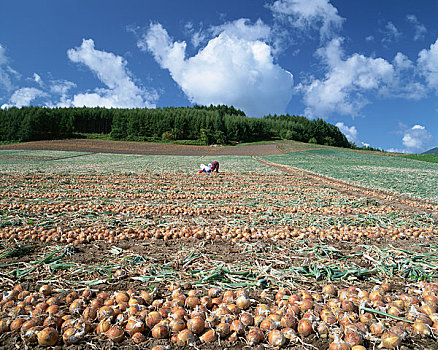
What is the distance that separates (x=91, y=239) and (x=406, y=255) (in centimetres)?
494

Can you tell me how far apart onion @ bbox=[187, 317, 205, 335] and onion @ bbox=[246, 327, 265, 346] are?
388 millimetres

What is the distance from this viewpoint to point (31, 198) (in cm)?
693

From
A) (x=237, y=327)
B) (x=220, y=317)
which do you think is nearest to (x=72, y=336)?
(x=220, y=317)

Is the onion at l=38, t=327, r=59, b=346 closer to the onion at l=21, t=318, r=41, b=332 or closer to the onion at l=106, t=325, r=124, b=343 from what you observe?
the onion at l=21, t=318, r=41, b=332

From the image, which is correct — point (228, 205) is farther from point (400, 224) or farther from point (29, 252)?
point (29, 252)

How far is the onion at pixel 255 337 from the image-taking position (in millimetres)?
1809

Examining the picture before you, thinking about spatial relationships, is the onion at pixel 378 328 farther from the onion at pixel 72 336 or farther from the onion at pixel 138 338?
the onion at pixel 72 336

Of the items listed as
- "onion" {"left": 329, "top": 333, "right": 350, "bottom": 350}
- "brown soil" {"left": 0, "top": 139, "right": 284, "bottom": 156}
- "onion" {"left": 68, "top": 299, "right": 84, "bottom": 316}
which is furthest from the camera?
"brown soil" {"left": 0, "top": 139, "right": 284, "bottom": 156}

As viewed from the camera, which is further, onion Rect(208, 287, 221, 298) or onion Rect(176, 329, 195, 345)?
onion Rect(208, 287, 221, 298)

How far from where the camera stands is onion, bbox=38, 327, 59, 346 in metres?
1.79

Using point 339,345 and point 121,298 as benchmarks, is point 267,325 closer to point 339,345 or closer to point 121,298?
point 339,345

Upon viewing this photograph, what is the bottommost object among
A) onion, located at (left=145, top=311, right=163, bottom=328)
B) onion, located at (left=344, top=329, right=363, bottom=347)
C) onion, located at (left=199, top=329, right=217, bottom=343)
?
onion, located at (left=199, top=329, right=217, bottom=343)

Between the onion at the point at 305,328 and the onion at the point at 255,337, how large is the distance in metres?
0.33

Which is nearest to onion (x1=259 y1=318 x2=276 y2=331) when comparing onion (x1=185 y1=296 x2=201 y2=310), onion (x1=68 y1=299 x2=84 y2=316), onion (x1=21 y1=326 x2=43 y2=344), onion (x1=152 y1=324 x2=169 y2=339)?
onion (x1=185 y1=296 x2=201 y2=310)
